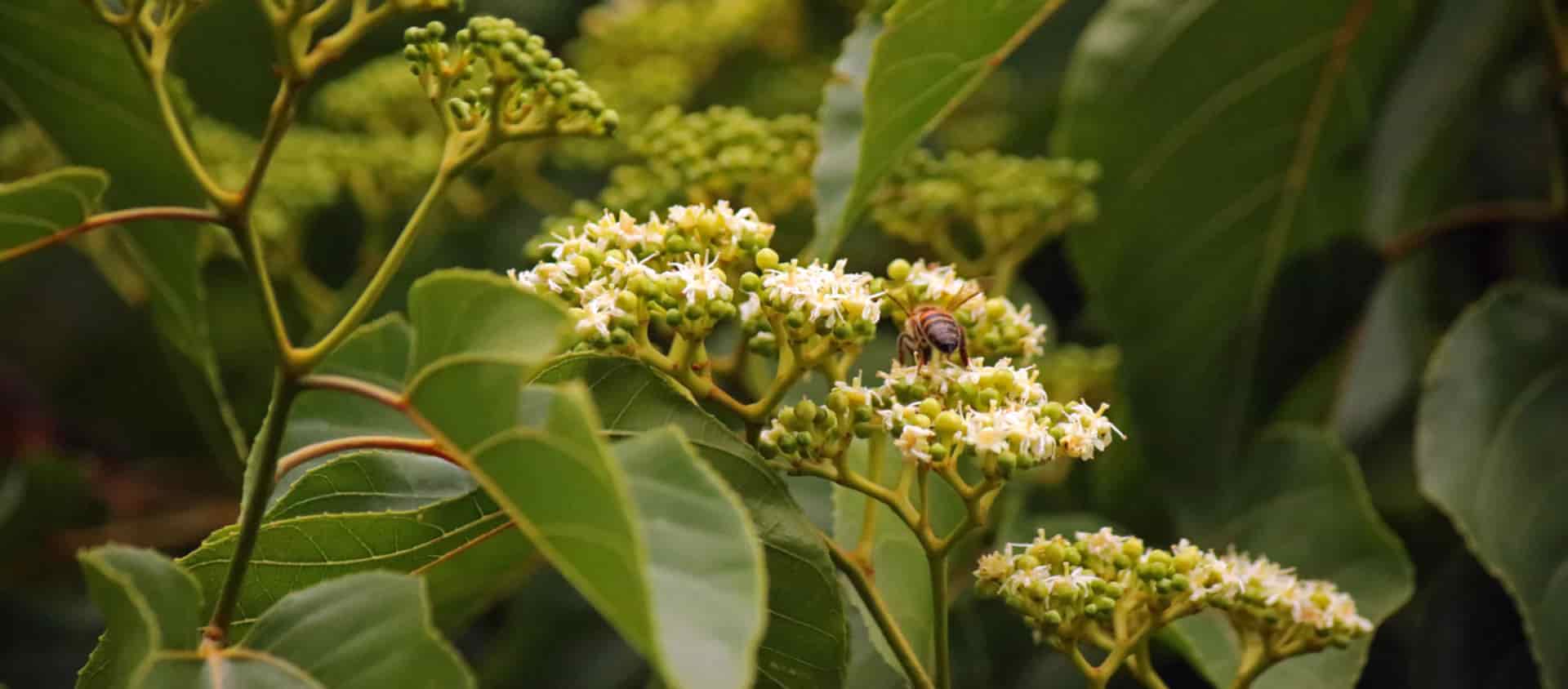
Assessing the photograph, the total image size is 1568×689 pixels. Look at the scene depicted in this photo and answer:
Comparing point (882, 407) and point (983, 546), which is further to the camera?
point (983, 546)

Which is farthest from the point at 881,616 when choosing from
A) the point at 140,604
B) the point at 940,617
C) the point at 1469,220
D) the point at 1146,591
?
the point at 1469,220

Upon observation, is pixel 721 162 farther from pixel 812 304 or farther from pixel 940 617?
pixel 940 617

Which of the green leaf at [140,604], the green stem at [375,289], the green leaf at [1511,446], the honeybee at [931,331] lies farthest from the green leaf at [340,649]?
the green leaf at [1511,446]

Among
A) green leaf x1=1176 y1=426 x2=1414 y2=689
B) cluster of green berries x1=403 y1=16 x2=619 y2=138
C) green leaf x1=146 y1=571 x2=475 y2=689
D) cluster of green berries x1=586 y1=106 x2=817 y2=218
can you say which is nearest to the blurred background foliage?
cluster of green berries x1=586 y1=106 x2=817 y2=218

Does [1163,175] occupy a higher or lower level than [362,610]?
higher

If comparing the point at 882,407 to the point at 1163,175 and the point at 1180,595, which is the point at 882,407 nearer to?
the point at 1180,595

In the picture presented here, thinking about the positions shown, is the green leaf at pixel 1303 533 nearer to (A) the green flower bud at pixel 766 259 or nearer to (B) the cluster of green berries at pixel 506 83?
(A) the green flower bud at pixel 766 259

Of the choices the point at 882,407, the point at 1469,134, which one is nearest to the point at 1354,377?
the point at 1469,134
